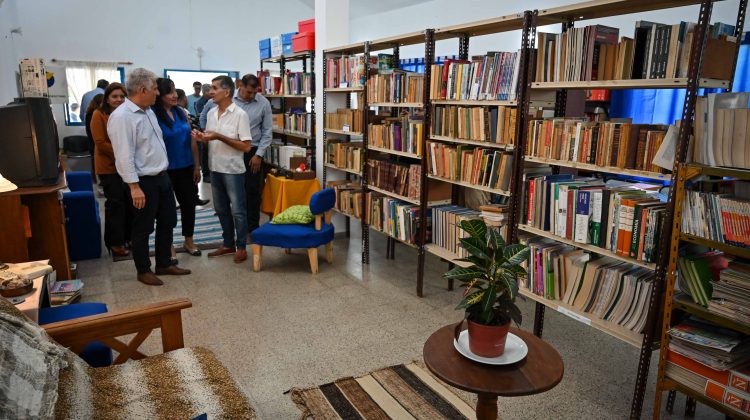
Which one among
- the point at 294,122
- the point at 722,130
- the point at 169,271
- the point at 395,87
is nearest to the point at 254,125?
the point at 294,122

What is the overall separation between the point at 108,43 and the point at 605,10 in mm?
Answer: 9617

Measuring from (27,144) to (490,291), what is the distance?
11.2 ft

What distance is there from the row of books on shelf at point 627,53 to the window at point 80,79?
364 inches

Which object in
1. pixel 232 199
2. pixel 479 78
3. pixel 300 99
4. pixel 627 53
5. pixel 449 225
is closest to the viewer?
pixel 627 53

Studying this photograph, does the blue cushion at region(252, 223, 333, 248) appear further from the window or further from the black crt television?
the window

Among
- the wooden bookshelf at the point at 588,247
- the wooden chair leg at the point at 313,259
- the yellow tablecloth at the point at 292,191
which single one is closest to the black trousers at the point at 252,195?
the yellow tablecloth at the point at 292,191

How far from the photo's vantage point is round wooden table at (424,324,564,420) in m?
1.66

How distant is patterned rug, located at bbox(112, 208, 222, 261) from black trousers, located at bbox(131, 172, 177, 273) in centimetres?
68

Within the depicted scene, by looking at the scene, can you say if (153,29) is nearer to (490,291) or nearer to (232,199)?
(232,199)

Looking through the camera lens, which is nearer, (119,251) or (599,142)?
(599,142)

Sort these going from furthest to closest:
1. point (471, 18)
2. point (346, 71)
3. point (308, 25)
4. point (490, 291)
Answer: point (471, 18) < point (308, 25) < point (346, 71) < point (490, 291)

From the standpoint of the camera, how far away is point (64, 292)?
12.0 feet

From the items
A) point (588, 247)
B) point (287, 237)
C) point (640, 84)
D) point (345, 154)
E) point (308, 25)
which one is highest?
point (308, 25)

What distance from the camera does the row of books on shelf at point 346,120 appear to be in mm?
4848
